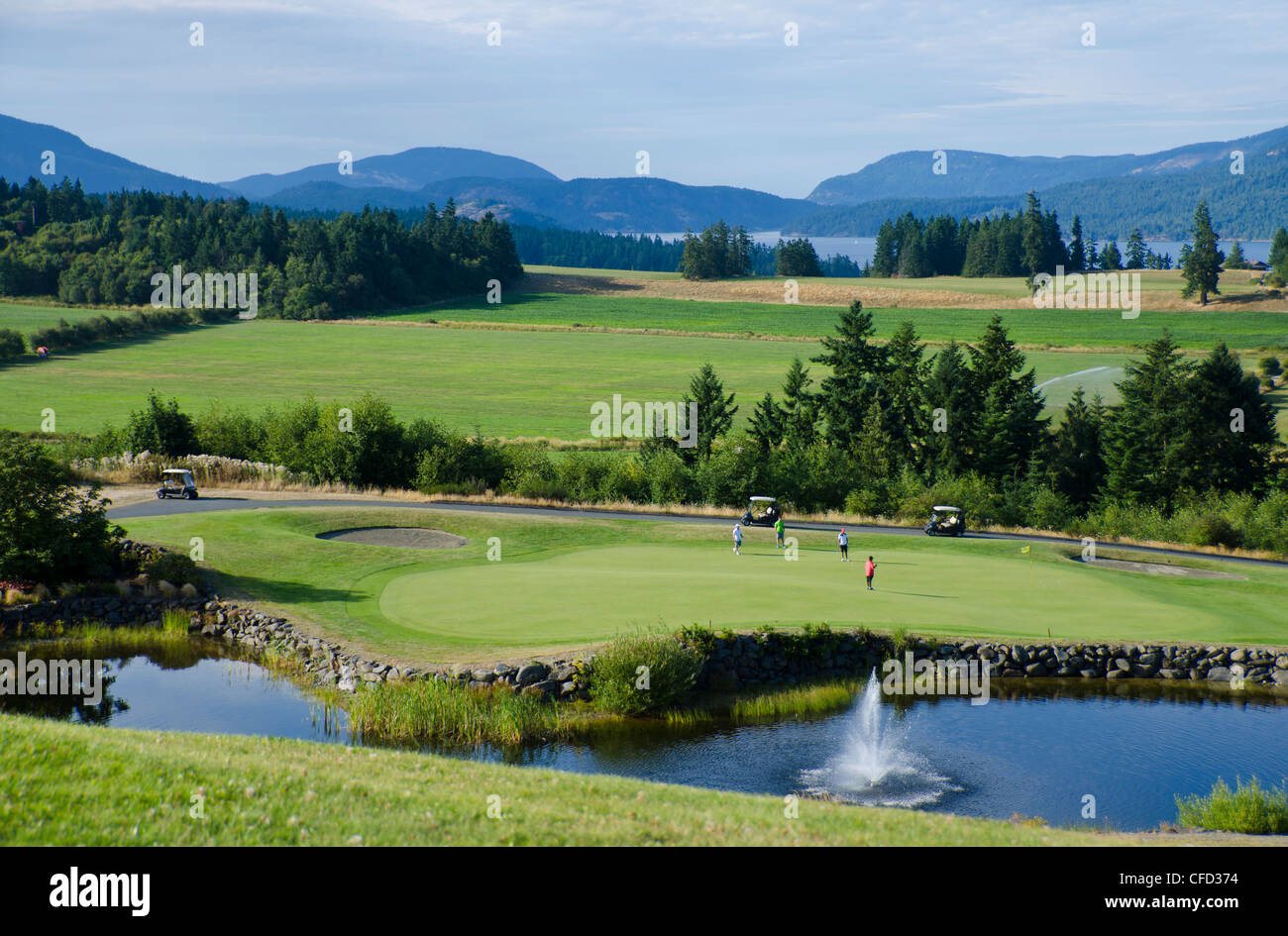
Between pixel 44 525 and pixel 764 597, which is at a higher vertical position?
pixel 44 525

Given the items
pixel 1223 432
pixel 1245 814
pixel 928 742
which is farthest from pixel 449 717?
pixel 1223 432

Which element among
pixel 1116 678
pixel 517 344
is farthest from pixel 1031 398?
pixel 517 344

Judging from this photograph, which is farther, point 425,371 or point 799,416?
point 425,371

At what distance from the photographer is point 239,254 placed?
17075 centimetres

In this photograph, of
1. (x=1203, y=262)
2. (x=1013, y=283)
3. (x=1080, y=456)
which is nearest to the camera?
(x=1080, y=456)

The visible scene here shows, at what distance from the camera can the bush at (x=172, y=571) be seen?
33375 mm

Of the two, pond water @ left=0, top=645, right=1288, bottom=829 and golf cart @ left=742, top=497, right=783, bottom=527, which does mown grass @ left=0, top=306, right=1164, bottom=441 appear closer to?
golf cart @ left=742, top=497, right=783, bottom=527

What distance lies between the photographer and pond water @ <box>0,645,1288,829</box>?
67.3 ft

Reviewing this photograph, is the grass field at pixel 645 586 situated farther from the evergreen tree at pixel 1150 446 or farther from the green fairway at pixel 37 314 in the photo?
the green fairway at pixel 37 314

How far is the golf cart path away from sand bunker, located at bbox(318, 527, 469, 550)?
11.6 feet

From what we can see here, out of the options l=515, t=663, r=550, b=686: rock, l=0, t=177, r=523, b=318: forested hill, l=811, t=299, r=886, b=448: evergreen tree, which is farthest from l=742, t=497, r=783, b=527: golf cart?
l=0, t=177, r=523, b=318: forested hill

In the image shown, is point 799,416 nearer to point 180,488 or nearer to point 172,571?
point 180,488

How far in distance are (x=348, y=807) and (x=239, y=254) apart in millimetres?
175417

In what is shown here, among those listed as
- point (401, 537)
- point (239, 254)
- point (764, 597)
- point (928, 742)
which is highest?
point (239, 254)
